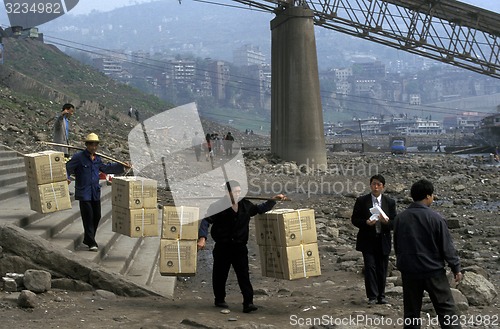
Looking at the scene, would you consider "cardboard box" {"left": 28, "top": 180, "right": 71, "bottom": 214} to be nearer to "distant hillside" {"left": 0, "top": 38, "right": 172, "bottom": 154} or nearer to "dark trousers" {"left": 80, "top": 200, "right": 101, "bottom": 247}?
"dark trousers" {"left": 80, "top": 200, "right": 101, "bottom": 247}

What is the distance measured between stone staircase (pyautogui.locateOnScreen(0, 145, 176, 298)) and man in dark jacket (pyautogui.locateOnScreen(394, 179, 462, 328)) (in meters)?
3.31

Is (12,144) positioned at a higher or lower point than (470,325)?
higher

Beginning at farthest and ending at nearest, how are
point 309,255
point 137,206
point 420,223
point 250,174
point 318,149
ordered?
point 318,149
point 250,174
point 137,206
point 309,255
point 420,223

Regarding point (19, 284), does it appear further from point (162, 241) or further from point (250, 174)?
point (250, 174)

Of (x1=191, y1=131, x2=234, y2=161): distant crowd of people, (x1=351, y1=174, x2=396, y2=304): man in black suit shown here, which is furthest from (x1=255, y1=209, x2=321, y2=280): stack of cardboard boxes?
(x1=191, y1=131, x2=234, y2=161): distant crowd of people

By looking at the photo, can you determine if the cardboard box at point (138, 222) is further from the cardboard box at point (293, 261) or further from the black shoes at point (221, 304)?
the cardboard box at point (293, 261)

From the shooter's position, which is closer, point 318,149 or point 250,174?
point 250,174

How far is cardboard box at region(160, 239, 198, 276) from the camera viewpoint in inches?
360

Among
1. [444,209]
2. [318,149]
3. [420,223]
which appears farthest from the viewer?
[318,149]

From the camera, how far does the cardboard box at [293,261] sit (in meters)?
8.61

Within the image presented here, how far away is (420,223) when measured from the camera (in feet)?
22.7

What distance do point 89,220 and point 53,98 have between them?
47447mm

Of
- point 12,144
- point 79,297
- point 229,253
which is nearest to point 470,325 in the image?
point 229,253

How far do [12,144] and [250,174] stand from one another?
33.1 ft
